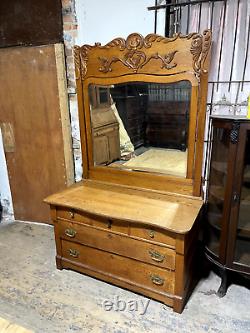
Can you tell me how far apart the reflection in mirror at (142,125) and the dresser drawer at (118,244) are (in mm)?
546

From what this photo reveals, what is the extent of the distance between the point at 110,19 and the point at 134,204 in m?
1.42

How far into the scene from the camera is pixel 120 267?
186 cm

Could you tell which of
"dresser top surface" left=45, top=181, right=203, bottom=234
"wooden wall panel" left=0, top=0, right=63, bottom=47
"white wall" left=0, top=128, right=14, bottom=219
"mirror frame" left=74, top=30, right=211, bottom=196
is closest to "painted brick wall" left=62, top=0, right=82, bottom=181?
"wooden wall panel" left=0, top=0, right=63, bottom=47

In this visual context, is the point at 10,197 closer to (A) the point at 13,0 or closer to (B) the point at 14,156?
(B) the point at 14,156

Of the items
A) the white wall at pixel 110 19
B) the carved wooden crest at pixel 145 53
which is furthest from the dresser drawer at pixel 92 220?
the white wall at pixel 110 19

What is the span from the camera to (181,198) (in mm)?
1890

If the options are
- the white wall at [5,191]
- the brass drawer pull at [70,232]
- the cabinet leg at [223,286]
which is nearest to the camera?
the cabinet leg at [223,286]

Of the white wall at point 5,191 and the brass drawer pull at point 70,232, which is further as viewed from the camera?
the white wall at point 5,191

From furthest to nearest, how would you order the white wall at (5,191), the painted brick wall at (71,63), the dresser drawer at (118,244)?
the white wall at (5,191)
the painted brick wall at (71,63)
the dresser drawer at (118,244)

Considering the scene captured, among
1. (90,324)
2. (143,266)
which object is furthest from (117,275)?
(90,324)

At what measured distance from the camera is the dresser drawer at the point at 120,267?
5.65 ft

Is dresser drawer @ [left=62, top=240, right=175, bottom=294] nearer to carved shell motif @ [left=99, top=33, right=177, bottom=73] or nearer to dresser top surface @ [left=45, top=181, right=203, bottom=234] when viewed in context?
dresser top surface @ [left=45, top=181, right=203, bottom=234]

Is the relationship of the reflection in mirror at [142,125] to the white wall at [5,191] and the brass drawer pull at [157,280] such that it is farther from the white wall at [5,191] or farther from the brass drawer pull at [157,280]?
the white wall at [5,191]

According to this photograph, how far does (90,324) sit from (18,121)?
190 cm
